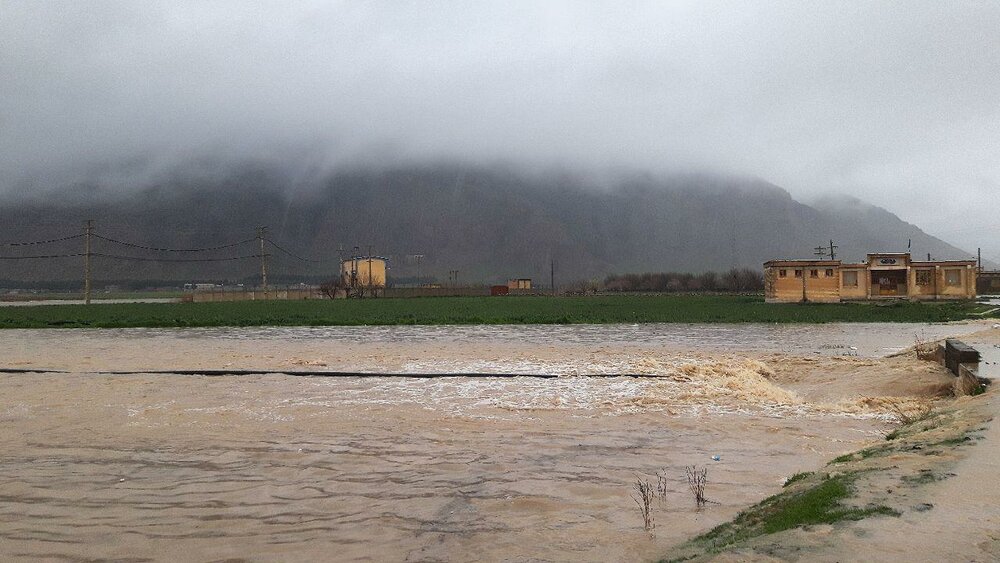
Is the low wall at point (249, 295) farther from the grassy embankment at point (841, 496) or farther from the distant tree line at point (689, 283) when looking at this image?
the grassy embankment at point (841, 496)

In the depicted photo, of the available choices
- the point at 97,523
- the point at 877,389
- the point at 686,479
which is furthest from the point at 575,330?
the point at 97,523


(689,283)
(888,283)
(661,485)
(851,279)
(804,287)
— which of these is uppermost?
(689,283)

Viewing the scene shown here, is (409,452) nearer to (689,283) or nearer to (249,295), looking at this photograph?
(249,295)

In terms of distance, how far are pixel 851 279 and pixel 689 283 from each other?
264ft

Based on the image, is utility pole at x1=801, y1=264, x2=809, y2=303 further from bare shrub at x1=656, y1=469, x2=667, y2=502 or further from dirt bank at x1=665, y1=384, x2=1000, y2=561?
bare shrub at x1=656, y1=469, x2=667, y2=502

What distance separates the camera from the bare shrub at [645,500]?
6.21 metres

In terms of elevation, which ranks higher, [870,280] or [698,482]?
[870,280]

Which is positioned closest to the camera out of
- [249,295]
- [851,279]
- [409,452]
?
[409,452]

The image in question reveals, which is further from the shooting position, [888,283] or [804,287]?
[888,283]

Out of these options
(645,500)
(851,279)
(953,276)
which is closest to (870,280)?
(851,279)

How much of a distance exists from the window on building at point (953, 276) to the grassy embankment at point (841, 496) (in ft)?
228

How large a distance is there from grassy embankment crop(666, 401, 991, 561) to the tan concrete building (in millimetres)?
62225

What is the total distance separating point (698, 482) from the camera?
7.12 m

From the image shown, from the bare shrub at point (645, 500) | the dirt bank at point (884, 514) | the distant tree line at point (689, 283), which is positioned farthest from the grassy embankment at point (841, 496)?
the distant tree line at point (689, 283)
